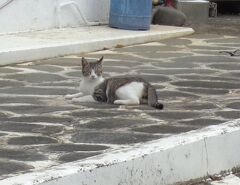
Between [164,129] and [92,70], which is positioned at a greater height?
[92,70]

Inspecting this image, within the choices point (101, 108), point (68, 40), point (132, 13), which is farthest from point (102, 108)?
point (132, 13)

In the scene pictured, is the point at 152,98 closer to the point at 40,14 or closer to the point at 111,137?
the point at 111,137

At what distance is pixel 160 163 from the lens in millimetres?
5754

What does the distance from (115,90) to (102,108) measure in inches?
9.1

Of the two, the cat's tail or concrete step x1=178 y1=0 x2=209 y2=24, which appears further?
concrete step x1=178 y1=0 x2=209 y2=24

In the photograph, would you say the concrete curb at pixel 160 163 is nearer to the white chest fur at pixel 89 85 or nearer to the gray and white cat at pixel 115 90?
the gray and white cat at pixel 115 90

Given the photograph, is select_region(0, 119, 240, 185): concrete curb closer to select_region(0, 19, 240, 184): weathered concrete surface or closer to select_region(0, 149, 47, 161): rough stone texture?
select_region(0, 19, 240, 184): weathered concrete surface

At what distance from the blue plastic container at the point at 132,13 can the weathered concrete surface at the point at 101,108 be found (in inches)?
59.3

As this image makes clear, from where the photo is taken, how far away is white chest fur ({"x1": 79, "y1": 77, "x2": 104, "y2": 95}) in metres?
8.03

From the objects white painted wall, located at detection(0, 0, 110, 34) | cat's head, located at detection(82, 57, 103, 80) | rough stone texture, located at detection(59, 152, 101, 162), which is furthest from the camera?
white painted wall, located at detection(0, 0, 110, 34)

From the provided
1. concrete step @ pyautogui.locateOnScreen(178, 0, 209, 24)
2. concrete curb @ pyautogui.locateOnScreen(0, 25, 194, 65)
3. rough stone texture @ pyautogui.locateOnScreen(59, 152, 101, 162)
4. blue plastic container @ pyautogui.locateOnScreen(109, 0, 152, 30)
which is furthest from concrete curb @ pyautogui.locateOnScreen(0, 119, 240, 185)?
concrete step @ pyautogui.locateOnScreen(178, 0, 209, 24)

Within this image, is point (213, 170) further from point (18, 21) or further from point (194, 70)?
point (18, 21)

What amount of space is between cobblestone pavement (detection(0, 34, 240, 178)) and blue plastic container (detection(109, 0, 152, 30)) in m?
1.48

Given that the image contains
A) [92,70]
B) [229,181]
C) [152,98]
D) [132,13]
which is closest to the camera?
[229,181]
